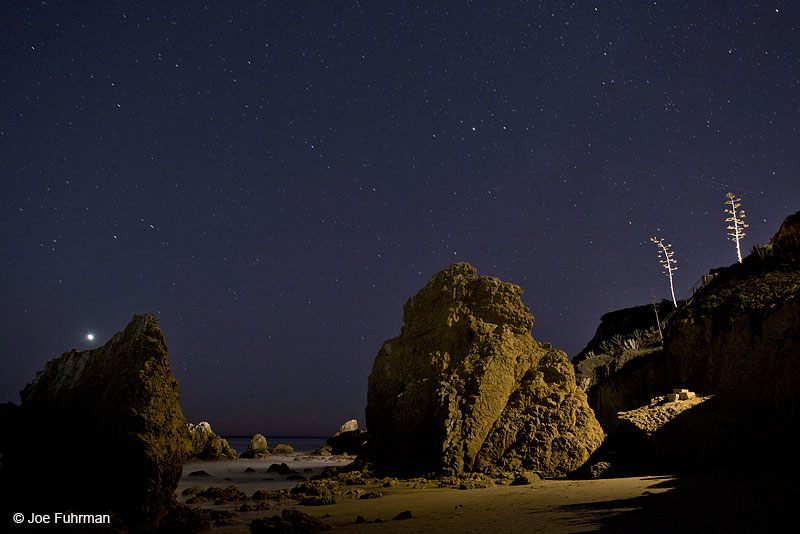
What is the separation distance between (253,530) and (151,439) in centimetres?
345

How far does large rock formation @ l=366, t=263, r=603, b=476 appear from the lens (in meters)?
14.5

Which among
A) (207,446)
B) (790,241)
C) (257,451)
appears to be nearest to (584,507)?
(790,241)

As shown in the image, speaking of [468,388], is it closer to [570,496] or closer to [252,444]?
[570,496]

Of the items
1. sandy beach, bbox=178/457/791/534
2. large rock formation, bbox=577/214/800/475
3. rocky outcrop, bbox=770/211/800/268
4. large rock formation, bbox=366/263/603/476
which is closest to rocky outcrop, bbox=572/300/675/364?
large rock formation, bbox=577/214/800/475

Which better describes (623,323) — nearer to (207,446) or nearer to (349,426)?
(349,426)

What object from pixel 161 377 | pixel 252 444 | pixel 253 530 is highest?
pixel 161 377

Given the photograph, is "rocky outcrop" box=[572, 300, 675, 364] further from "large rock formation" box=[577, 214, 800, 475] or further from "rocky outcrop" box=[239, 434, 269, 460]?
"rocky outcrop" box=[239, 434, 269, 460]

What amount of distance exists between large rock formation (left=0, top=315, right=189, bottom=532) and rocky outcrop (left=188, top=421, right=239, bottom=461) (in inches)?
1140

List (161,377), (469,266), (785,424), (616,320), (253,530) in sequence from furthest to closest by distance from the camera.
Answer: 1. (616,320)
2. (469,266)
3. (785,424)
4. (161,377)
5. (253,530)

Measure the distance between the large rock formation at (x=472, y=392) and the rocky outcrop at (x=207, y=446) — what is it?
78.2 ft

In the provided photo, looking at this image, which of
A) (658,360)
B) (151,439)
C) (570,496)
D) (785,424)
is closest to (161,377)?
(151,439)

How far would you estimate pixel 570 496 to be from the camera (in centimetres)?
880

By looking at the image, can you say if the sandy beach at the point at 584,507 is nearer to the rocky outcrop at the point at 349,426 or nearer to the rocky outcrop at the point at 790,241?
the rocky outcrop at the point at 790,241

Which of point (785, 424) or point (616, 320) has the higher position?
point (616, 320)
